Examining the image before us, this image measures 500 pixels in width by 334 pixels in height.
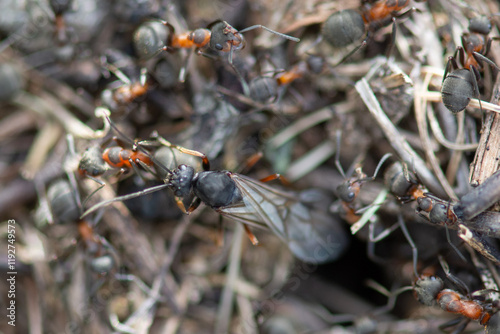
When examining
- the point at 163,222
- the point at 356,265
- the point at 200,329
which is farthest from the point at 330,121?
the point at 200,329

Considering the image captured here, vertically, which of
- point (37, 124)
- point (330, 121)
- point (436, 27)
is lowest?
point (37, 124)

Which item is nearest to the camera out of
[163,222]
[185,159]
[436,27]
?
[185,159]

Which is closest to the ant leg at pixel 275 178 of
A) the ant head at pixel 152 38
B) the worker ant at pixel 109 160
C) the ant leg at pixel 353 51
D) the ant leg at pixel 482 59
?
the worker ant at pixel 109 160

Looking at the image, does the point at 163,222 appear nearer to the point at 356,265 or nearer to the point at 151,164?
the point at 151,164

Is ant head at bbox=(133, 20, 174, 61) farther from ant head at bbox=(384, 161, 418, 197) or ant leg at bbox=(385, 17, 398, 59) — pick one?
ant head at bbox=(384, 161, 418, 197)

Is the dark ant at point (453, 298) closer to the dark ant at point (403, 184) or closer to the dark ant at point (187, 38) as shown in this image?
the dark ant at point (403, 184)

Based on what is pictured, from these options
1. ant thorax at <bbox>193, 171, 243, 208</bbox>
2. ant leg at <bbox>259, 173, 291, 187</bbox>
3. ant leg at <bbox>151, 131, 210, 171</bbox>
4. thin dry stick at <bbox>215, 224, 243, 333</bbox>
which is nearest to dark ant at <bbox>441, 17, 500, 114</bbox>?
ant leg at <bbox>259, 173, 291, 187</bbox>
